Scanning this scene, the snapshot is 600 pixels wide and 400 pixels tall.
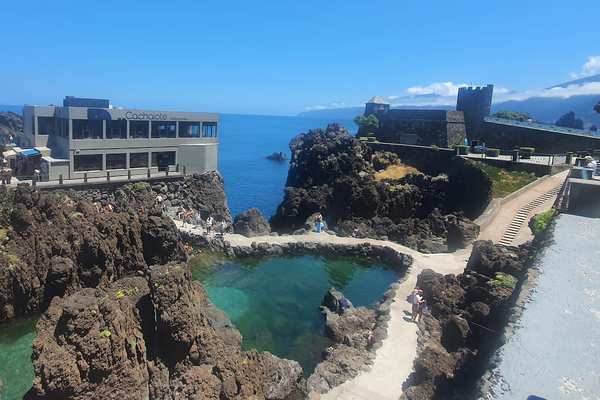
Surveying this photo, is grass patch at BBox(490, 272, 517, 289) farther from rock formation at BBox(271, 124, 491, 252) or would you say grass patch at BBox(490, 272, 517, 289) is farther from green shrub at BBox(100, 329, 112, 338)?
green shrub at BBox(100, 329, 112, 338)

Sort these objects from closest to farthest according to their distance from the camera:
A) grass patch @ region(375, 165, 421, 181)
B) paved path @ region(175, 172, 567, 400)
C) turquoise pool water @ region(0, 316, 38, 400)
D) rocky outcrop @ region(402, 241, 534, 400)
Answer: rocky outcrop @ region(402, 241, 534, 400)
paved path @ region(175, 172, 567, 400)
turquoise pool water @ region(0, 316, 38, 400)
grass patch @ region(375, 165, 421, 181)

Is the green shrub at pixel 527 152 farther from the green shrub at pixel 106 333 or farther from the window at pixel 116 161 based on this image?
the green shrub at pixel 106 333

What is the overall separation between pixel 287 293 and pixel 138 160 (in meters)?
27.9

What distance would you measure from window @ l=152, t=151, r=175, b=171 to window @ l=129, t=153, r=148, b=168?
0.96 meters

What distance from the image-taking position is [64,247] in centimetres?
2658

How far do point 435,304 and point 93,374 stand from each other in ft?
56.8

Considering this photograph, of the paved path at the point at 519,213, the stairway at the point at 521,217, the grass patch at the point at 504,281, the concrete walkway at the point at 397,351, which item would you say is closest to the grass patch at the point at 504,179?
the paved path at the point at 519,213

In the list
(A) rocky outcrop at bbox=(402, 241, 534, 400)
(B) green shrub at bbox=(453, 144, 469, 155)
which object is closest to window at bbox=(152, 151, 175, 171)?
(B) green shrub at bbox=(453, 144, 469, 155)

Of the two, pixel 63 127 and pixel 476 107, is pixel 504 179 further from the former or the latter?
pixel 63 127

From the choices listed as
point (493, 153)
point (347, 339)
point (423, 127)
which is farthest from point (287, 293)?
point (423, 127)

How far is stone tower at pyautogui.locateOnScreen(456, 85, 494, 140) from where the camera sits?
63.8 metres

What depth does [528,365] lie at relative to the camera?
355 inches

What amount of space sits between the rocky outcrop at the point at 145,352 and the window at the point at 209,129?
127 feet

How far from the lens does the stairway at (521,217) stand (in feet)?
109
